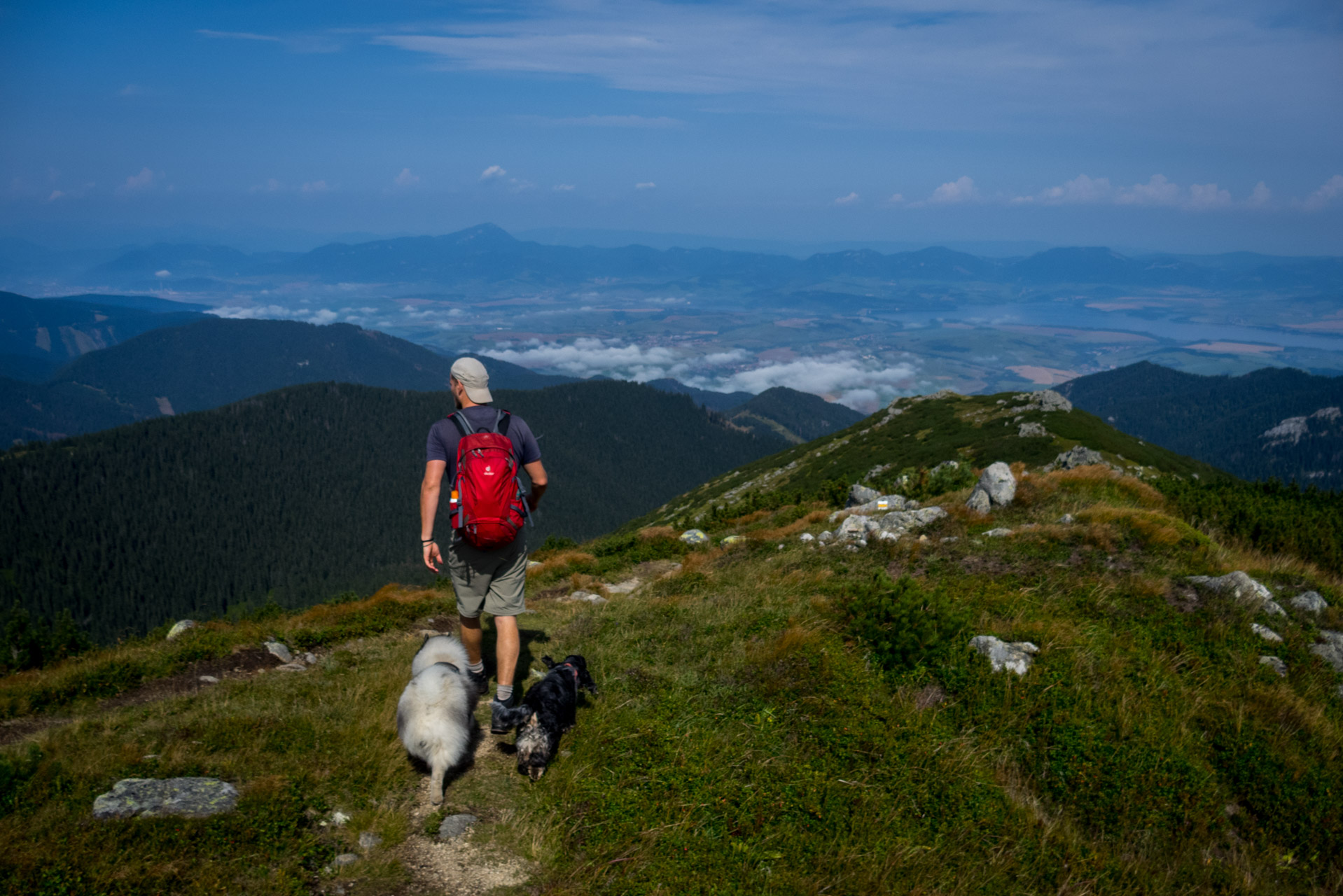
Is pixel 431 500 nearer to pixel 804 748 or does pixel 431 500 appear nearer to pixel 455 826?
pixel 455 826

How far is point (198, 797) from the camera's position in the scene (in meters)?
5.30

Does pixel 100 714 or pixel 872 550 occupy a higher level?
pixel 872 550

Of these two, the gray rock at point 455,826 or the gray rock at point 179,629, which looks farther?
the gray rock at point 179,629

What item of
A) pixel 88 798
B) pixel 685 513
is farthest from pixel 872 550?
pixel 685 513

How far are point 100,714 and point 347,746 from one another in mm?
3679

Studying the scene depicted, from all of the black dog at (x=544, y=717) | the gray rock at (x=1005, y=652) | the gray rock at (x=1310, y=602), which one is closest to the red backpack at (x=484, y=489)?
the black dog at (x=544, y=717)

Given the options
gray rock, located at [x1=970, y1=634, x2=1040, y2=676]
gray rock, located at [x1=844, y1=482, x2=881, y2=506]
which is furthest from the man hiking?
gray rock, located at [x1=844, y1=482, x2=881, y2=506]

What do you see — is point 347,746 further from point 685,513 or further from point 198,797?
point 685,513

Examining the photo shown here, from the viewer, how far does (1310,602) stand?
8539mm

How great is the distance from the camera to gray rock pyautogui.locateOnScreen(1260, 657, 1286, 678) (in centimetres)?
731

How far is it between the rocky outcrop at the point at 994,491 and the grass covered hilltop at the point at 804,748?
2.28 m

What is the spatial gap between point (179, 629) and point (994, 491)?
621 inches

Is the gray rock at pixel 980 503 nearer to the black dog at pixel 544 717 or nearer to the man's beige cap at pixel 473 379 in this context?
the black dog at pixel 544 717

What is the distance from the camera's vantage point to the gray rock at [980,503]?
42.2 feet
